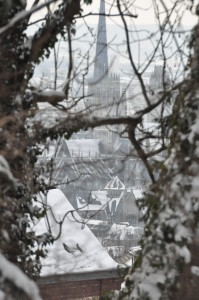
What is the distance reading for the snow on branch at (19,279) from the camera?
12.2 ft

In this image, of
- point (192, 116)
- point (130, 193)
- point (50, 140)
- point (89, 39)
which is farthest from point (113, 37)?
point (130, 193)

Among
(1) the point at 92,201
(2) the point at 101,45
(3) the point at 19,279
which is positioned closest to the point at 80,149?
(1) the point at 92,201

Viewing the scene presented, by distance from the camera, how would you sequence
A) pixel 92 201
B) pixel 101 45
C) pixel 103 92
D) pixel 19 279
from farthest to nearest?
pixel 92 201 → pixel 101 45 → pixel 103 92 → pixel 19 279

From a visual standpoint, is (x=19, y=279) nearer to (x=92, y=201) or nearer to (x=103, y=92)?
(x=103, y=92)

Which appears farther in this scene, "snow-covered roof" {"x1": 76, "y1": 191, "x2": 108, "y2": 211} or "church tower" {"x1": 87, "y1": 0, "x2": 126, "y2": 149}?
"snow-covered roof" {"x1": 76, "y1": 191, "x2": 108, "y2": 211}

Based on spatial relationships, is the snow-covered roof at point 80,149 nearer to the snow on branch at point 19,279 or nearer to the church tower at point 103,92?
the church tower at point 103,92

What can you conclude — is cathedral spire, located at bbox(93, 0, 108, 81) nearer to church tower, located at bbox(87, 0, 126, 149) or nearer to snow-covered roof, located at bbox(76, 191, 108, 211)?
church tower, located at bbox(87, 0, 126, 149)

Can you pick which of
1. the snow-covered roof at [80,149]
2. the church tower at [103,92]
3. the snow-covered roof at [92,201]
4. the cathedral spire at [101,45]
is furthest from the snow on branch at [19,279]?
the snow-covered roof at [80,149]

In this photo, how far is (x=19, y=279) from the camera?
3779mm

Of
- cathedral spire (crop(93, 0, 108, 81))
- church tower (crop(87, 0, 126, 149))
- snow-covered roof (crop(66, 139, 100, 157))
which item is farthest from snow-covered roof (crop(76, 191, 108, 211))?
cathedral spire (crop(93, 0, 108, 81))

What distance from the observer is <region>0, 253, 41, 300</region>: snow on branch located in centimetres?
371

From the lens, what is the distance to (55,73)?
6789 mm

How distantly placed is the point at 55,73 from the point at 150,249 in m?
2.96

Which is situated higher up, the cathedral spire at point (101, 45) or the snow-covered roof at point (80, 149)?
the cathedral spire at point (101, 45)
